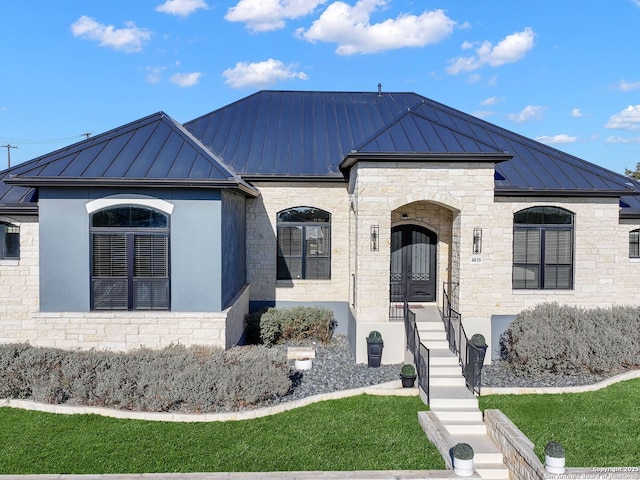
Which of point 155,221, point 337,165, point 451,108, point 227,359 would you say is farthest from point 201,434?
point 451,108

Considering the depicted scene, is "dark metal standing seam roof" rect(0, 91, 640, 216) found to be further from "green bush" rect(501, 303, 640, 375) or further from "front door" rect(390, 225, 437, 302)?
"green bush" rect(501, 303, 640, 375)

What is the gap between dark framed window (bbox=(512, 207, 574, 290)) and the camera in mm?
14188

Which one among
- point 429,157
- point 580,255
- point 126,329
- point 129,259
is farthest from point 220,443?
point 580,255

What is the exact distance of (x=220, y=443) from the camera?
312 inches

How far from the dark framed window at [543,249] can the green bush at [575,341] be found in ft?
4.94

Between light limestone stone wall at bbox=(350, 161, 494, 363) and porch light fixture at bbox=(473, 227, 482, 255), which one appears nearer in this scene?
light limestone stone wall at bbox=(350, 161, 494, 363)

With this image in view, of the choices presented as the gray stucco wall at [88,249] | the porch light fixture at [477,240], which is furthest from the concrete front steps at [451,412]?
the gray stucco wall at [88,249]

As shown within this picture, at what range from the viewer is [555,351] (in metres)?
11.5

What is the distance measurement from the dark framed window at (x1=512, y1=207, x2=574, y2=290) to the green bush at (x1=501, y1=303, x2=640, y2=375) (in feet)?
4.94

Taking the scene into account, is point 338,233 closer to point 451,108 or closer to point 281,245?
point 281,245

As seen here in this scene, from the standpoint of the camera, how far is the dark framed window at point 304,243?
51.6 ft

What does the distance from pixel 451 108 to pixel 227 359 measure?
1250 centimetres

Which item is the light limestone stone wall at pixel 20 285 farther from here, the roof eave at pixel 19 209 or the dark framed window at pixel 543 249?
the dark framed window at pixel 543 249

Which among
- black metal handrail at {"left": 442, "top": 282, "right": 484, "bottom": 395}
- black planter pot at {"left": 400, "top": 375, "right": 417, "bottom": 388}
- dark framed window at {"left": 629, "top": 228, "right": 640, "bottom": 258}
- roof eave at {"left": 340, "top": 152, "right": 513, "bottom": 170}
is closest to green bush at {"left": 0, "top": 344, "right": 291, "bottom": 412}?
black planter pot at {"left": 400, "top": 375, "right": 417, "bottom": 388}
